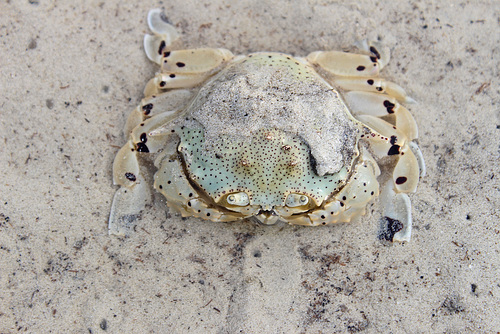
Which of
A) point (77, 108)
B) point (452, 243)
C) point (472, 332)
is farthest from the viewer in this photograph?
point (77, 108)

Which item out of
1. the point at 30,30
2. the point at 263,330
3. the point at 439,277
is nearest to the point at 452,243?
the point at 439,277

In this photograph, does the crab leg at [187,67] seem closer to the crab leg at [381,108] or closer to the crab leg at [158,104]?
Answer: the crab leg at [158,104]

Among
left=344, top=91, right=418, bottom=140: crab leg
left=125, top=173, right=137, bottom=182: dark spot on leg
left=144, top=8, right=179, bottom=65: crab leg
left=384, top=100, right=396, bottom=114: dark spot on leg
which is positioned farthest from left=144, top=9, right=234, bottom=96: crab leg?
left=384, top=100, right=396, bottom=114: dark spot on leg

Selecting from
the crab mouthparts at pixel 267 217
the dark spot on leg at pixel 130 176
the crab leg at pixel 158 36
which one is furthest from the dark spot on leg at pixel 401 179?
the crab leg at pixel 158 36

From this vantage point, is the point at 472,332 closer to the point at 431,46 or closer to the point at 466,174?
the point at 466,174

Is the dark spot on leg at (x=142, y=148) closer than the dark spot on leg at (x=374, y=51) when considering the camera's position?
Yes

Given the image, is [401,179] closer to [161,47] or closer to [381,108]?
[381,108]

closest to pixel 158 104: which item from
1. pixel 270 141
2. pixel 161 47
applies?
pixel 161 47
